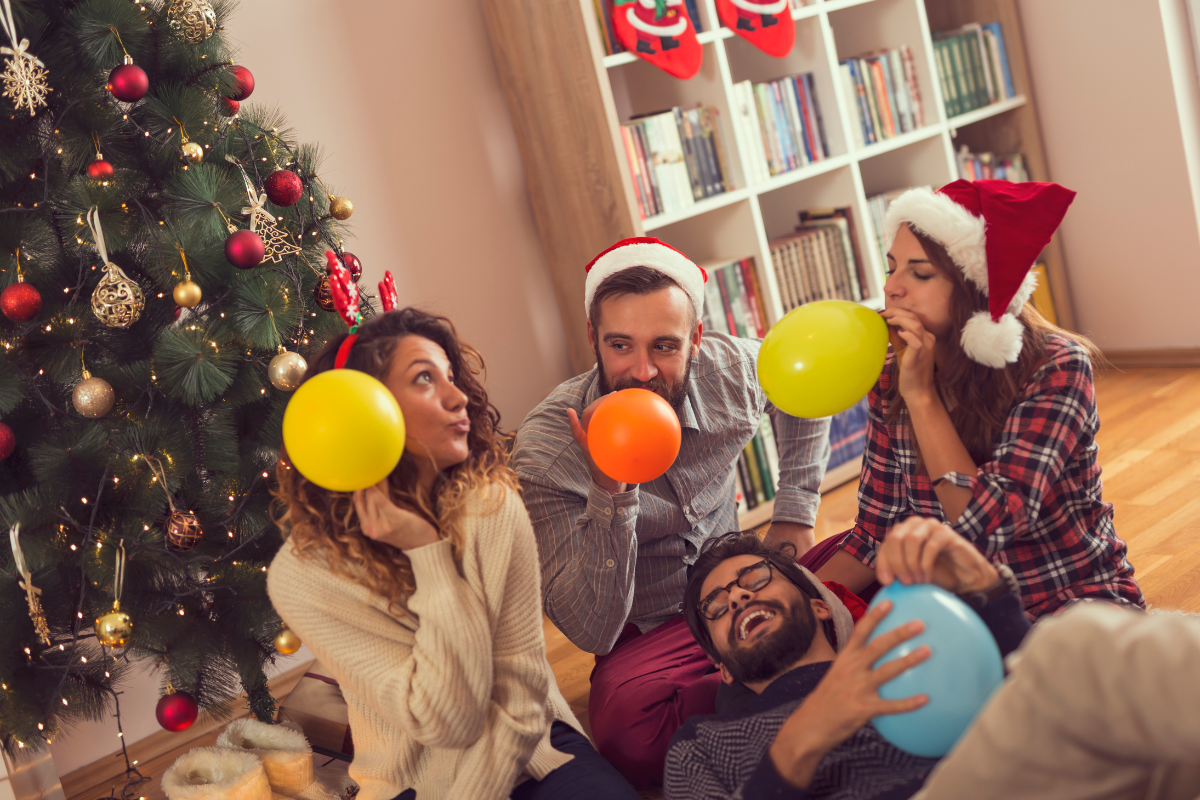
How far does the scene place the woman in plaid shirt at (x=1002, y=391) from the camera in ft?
4.75

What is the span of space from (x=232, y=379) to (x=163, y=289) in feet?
0.71

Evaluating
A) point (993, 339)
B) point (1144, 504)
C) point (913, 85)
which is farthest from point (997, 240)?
point (913, 85)

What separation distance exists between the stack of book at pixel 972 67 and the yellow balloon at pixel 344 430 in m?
2.93

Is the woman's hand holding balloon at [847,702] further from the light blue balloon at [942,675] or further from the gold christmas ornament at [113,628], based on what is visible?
the gold christmas ornament at [113,628]

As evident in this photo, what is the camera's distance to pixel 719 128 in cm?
300

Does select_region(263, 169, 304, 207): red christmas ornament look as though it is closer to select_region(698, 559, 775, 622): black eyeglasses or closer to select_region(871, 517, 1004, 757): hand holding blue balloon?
select_region(698, 559, 775, 622): black eyeglasses

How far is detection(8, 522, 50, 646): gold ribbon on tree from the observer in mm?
1705

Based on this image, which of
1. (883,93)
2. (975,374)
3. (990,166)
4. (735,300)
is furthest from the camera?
(990,166)

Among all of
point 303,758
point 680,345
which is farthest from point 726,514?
point 303,758

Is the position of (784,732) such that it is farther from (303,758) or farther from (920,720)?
(303,758)

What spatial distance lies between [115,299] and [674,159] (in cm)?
174

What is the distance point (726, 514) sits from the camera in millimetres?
2105

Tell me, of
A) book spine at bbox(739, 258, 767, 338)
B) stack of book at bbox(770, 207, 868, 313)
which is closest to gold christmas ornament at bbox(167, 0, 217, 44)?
book spine at bbox(739, 258, 767, 338)

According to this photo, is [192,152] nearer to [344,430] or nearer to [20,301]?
[20,301]
